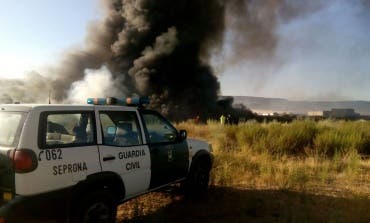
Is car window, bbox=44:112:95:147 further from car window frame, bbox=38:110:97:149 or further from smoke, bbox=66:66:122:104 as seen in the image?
smoke, bbox=66:66:122:104

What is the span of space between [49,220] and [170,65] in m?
40.6

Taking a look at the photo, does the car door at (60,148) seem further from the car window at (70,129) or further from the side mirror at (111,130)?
the side mirror at (111,130)

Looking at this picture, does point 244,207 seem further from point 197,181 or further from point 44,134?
point 44,134

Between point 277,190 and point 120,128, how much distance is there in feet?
11.7

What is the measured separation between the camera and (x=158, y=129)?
6039mm

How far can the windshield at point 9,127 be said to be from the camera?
158 inches

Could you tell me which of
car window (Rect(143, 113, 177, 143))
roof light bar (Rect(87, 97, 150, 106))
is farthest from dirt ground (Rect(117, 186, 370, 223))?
roof light bar (Rect(87, 97, 150, 106))

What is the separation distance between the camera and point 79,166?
436cm

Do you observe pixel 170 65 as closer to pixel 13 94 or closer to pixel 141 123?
pixel 13 94

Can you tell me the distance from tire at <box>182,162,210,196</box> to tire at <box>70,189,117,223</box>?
6.63 feet

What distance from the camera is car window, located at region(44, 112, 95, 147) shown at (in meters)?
4.37

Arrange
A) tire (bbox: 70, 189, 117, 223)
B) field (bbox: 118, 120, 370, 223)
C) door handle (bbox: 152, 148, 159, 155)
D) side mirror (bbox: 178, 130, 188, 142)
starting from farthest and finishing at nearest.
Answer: side mirror (bbox: 178, 130, 188, 142)
field (bbox: 118, 120, 370, 223)
door handle (bbox: 152, 148, 159, 155)
tire (bbox: 70, 189, 117, 223)

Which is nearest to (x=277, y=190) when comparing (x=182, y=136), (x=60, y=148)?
(x=182, y=136)

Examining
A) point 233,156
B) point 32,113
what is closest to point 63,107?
point 32,113
